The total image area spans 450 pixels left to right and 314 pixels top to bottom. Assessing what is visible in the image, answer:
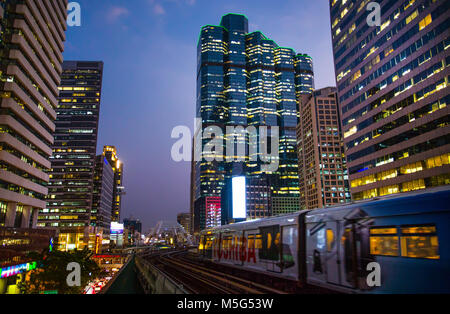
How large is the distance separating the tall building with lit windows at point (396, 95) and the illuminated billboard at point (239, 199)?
25.8 metres

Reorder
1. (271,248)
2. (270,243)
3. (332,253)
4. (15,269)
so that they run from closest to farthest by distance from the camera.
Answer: (332,253) → (271,248) → (270,243) → (15,269)

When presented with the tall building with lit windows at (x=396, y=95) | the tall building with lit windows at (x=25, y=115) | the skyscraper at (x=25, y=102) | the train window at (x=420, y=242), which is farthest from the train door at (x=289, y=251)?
the skyscraper at (x=25, y=102)

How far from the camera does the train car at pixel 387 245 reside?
840cm

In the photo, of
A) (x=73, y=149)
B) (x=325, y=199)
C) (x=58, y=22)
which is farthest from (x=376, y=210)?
(x=73, y=149)

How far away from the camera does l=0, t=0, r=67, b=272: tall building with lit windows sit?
187 ft

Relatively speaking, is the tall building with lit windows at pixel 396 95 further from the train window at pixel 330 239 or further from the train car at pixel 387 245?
the train car at pixel 387 245

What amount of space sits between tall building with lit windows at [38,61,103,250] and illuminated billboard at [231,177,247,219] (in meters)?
81.0

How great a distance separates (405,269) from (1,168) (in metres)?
67.0

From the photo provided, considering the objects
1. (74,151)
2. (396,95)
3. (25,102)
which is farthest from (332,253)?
(74,151)

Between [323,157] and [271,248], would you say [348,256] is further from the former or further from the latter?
[323,157]

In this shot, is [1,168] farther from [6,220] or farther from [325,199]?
[325,199]

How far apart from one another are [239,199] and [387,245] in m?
60.1

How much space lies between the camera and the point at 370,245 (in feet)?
34.0

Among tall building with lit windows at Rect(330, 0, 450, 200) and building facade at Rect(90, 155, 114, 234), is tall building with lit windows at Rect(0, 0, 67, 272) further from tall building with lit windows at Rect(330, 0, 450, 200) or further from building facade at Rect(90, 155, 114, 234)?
building facade at Rect(90, 155, 114, 234)
